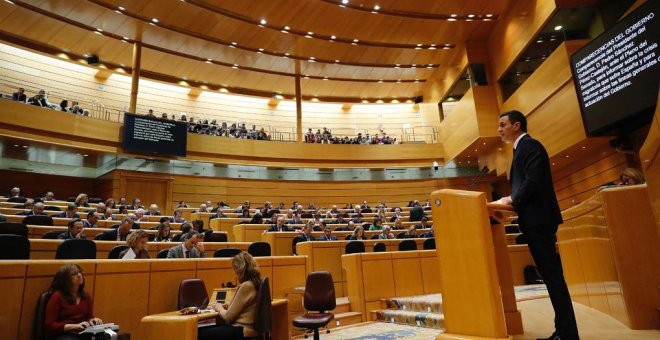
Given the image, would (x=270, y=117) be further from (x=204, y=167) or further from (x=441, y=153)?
(x=441, y=153)

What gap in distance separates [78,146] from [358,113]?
1156 cm

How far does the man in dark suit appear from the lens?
173 centimetres

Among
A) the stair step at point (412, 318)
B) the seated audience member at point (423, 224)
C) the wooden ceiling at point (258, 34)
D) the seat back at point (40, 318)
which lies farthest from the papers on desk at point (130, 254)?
the wooden ceiling at point (258, 34)

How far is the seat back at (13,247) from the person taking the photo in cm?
323

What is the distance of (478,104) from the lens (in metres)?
12.9

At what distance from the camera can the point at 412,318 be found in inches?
171

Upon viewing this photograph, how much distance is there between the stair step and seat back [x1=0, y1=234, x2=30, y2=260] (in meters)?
Result: 3.62

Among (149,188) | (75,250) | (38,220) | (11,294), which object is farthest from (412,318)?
(149,188)

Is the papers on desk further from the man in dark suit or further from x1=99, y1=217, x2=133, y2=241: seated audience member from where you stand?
the man in dark suit

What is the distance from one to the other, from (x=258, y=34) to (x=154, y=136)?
466 cm

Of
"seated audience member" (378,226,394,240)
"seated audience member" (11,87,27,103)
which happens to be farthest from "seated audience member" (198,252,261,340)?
"seated audience member" (11,87,27,103)

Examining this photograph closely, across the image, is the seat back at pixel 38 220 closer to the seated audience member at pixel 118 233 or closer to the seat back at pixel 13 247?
the seated audience member at pixel 118 233

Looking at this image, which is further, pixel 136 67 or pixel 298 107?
pixel 298 107

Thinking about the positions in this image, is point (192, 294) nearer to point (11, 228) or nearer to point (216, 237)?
point (11, 228)
